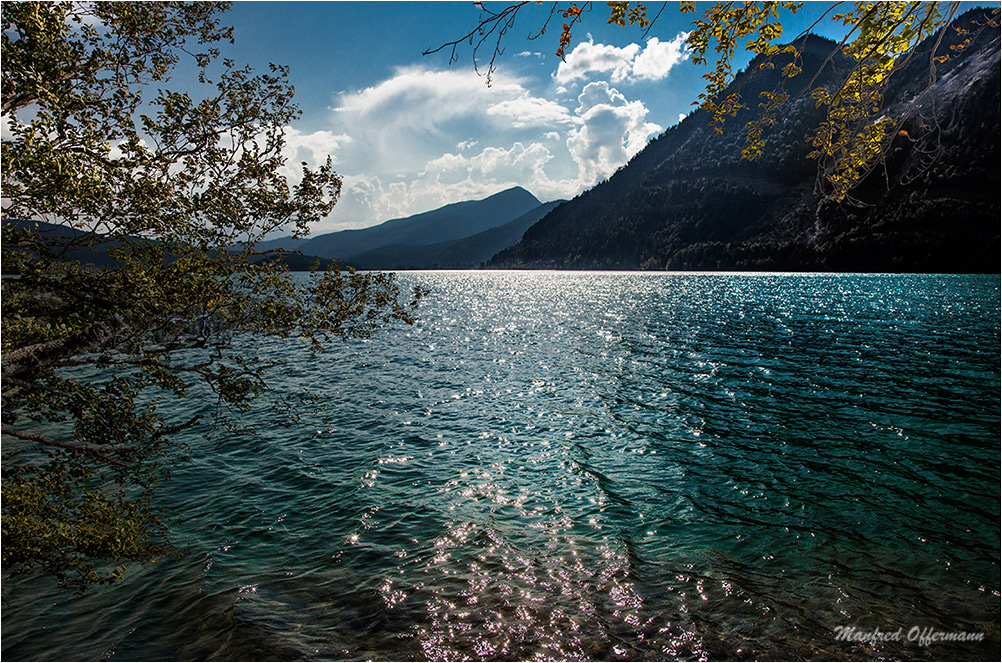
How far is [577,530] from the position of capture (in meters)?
14.1

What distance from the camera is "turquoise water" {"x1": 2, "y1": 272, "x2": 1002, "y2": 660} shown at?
996 centimetres

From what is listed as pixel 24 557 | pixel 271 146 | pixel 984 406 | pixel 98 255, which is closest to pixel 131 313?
pixel 98 255

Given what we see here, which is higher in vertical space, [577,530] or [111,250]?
[111,250]

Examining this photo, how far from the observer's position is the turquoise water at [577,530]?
32.7 feet

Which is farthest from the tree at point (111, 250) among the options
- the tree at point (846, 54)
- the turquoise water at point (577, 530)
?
the tree at point (846, 54)

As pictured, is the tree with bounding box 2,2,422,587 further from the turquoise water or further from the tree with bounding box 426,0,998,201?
the tree with bounding box 426,0,998,201

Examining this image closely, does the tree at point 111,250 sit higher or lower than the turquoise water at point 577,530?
higher

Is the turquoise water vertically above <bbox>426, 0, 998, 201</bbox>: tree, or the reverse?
<bbox>426, 0, 998, 201</bbox>: tree

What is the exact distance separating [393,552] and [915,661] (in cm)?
1130

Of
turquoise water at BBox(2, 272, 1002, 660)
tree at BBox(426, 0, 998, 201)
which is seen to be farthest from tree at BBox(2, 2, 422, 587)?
tree at BBox(426, 0, 998, 201)

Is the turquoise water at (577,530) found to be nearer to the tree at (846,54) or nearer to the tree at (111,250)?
the tree at (111,250)

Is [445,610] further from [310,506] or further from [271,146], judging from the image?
[271,146]

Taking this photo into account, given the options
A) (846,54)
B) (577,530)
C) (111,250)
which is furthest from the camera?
(577,530)

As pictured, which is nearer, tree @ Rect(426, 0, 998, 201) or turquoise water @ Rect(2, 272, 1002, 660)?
tree @ Rect(426, 0, 998, 201)
